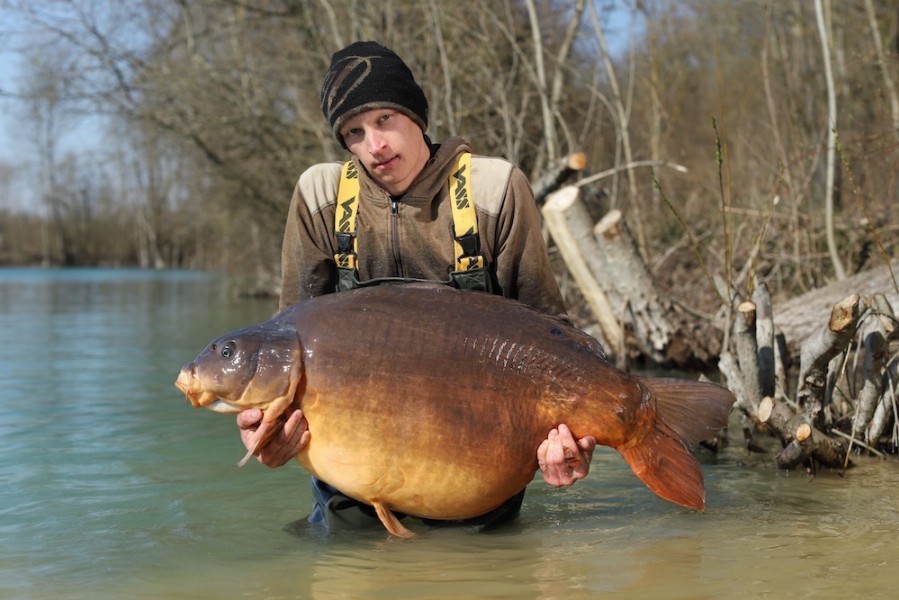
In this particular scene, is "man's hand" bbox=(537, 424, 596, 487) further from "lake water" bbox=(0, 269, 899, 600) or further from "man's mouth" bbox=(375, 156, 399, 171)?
"man's mouth" bbox=(375, 156, 399, 171)

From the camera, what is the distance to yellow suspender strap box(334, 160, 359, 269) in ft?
11.7

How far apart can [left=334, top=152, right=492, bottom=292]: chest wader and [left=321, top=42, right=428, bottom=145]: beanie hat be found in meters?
0.25

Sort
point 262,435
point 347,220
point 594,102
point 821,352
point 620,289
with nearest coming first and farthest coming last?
point 262,435 → point 347,220 → point 821,352 → point 620,289 → point 594,102

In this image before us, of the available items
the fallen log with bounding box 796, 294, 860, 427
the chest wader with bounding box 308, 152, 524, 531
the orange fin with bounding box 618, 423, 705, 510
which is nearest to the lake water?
the chest wader with bounding box 308, 152, 524, 531

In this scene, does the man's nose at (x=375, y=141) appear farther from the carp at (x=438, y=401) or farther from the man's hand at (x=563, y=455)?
the man's hand at (x=563, y=455)

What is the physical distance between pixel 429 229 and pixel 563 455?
3.55 feet

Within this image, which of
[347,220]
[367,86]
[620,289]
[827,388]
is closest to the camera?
[367,86]

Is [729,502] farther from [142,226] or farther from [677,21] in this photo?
[142,226]

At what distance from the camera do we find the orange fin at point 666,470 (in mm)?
3027

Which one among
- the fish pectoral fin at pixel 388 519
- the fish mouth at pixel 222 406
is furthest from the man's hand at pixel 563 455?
the fish mouth at pixel 222 406

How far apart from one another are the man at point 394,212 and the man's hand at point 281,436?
607mm

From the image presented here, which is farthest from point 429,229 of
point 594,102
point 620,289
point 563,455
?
point 594,102

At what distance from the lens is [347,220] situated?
3592 mm

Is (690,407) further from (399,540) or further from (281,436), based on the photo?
(281,436)
